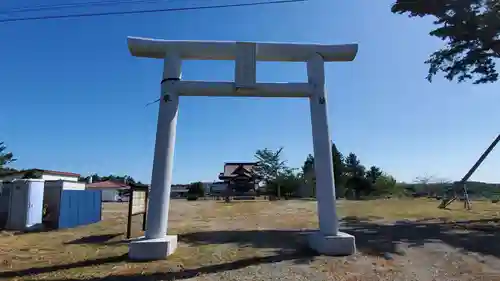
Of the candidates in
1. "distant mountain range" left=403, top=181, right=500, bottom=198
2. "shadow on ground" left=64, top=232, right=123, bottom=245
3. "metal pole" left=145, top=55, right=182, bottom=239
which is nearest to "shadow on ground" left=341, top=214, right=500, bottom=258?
"metal pole" left=145, top=55, right=182, bottom=239

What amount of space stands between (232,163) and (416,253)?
125 ft

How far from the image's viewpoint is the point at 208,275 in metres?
5.67

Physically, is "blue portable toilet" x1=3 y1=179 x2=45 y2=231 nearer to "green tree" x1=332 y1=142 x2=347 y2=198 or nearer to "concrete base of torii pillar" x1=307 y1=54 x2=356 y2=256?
"concrete base of torii pillar" x1=307 y1=54 x2=356 y2=256

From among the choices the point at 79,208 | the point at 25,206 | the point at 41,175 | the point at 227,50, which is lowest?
the point at 79,208

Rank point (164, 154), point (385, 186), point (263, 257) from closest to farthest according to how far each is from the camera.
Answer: point (263, 257)
point (164, 154)
point (385, 186)

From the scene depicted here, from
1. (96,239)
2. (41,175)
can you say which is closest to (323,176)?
(96,239)

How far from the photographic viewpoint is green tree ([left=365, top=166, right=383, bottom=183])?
3784cm

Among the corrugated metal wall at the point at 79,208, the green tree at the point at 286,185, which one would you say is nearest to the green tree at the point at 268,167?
the green tree at the point at 286,185

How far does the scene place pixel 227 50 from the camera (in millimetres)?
7539

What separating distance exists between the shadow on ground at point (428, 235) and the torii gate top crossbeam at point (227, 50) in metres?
4.33

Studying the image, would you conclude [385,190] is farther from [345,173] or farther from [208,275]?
[208,275]

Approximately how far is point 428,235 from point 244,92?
6146 mm

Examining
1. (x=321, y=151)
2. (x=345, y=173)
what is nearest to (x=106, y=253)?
(x=321, y=151)

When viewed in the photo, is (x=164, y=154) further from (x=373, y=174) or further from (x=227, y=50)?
(x=373, y=174)
